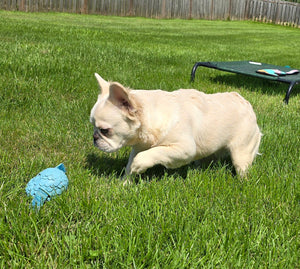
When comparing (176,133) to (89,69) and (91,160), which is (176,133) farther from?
(89,69)

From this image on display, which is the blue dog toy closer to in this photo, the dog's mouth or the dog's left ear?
the dog's mouth

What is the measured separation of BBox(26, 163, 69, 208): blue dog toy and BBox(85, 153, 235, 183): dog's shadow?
16.7 inches

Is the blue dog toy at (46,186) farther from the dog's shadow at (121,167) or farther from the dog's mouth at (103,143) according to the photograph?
the dog's shadow at (121,167)

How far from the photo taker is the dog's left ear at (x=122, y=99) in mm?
2340

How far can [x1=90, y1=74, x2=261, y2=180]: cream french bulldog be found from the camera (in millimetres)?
2447

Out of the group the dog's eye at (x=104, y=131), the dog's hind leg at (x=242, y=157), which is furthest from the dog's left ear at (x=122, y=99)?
the dog's hind leg at (x=242, y=157)

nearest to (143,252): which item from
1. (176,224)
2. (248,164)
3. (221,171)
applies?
(176,224)

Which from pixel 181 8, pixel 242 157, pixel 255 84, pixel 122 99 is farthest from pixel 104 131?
pixel 181 8

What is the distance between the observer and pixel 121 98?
7.89ft

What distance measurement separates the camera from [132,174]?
2633 millimetres

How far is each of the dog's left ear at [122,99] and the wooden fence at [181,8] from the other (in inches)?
649

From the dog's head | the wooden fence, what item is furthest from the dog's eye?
the wooden fence

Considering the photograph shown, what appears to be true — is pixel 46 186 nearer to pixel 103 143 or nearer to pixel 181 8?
pixel 103 143

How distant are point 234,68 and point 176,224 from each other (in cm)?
467
